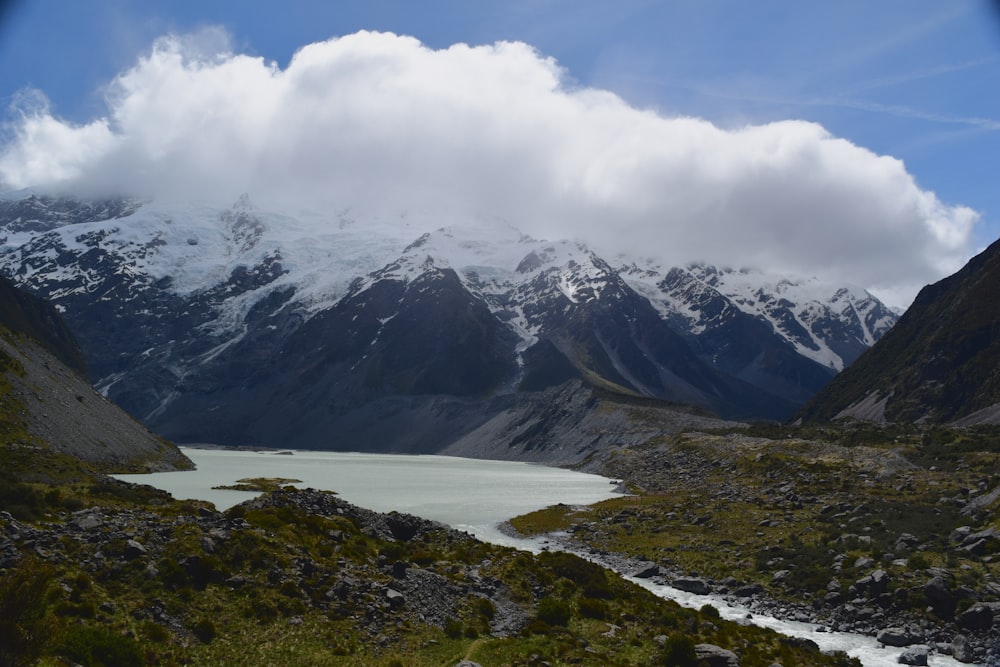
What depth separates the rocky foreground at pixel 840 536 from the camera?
4208cm

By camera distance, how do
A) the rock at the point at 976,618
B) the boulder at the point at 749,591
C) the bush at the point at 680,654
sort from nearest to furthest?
the bush at the point at 680,654 → the rock at the point at 976,618 → the boulder at the point at 749,591

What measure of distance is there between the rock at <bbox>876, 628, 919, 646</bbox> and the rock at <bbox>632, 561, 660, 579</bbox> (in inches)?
724

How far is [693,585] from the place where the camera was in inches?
2010

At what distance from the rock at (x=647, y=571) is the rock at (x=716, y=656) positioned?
24.1 metres

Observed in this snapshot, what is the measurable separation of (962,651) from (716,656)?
14901 millimetres

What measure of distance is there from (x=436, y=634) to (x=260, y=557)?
9083mm

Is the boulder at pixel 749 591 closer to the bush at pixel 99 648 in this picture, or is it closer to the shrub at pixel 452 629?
A: the shrub at pixel 452 629

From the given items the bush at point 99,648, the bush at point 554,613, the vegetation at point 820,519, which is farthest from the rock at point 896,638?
the bush at point 99,648

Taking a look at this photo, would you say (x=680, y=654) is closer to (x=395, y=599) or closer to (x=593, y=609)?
(x=593, y=609)

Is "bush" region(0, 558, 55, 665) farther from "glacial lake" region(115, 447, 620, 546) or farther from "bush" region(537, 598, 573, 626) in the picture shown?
"glacial lake" region(115, 447, 620, 546)

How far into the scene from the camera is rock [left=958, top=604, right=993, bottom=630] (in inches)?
1564

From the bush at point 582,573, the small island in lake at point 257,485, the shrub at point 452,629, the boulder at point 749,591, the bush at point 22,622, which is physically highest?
the bush at point 22,622

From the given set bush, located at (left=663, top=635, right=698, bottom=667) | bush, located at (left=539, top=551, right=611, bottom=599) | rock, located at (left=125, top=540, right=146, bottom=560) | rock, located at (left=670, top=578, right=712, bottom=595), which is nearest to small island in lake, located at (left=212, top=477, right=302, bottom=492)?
rock, located at (left=670, top=578, right=712, bottom=595)

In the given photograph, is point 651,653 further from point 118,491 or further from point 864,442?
point 864,442
